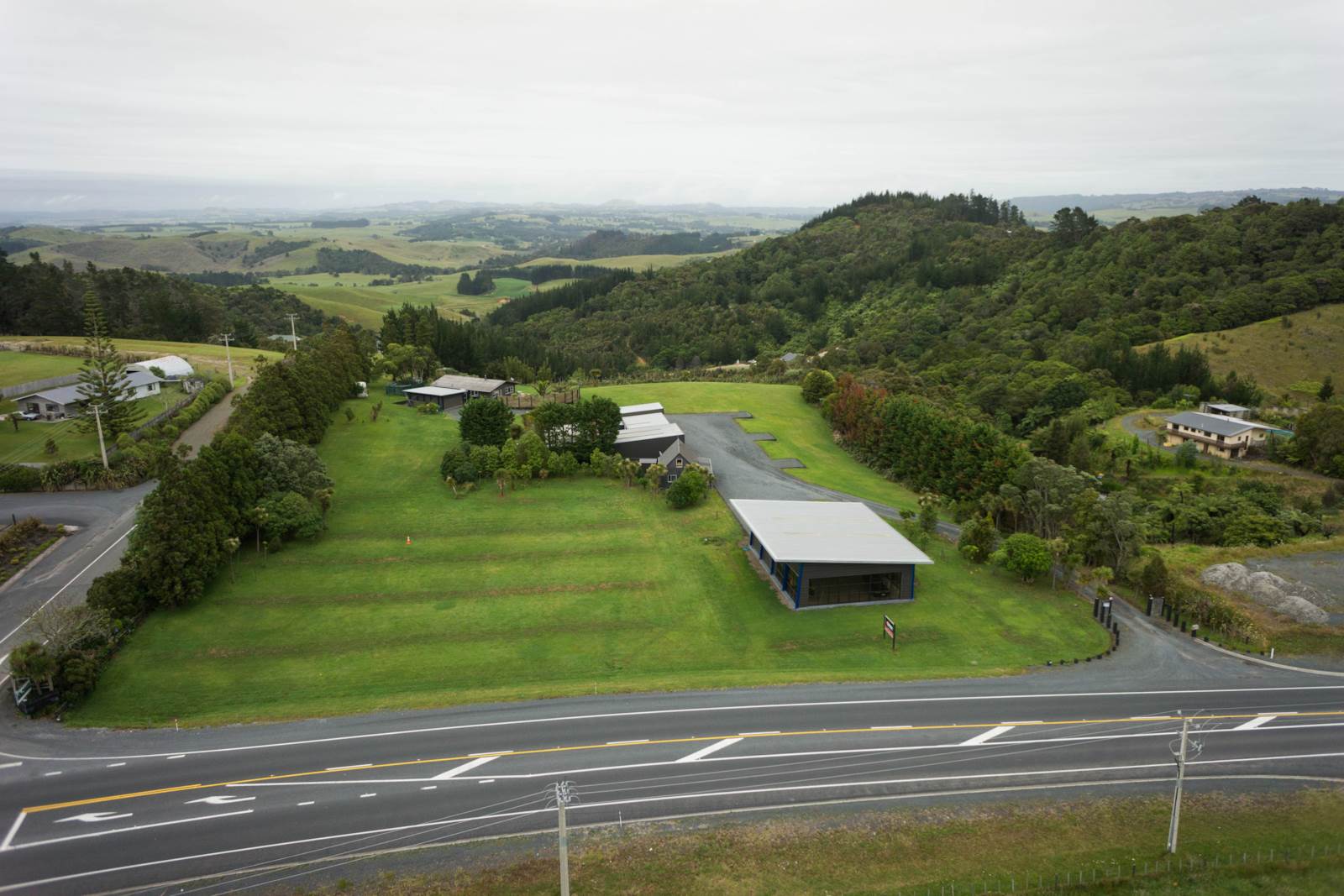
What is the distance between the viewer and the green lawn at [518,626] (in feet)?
99.3

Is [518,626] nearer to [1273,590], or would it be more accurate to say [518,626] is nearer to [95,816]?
[95,816]

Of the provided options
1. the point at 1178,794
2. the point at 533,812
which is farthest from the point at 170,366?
the point at 1178,794

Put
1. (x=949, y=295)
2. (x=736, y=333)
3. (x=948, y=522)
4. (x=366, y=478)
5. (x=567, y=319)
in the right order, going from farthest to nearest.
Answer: (x=567, y=319) → (x=736, y=333) → (x=949, y=295) → (x=366, y=478) → (x=948, y=522)

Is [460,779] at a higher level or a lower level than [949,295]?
lower

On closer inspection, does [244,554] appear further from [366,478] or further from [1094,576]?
[1094,576]

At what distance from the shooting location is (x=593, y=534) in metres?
46.3

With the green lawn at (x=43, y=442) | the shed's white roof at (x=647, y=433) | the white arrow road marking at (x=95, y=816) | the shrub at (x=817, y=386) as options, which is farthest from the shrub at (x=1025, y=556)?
the green lawn at (x=43, y=442)

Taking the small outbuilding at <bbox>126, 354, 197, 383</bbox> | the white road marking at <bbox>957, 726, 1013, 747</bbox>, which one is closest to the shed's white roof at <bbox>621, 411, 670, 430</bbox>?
the white road marking at <bbox>957, 726, 1013, 747</bbox>

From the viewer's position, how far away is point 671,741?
26.4 metres

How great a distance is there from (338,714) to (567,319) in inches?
5780

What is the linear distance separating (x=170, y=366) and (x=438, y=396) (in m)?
26.8

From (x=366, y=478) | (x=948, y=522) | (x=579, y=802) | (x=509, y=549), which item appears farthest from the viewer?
(x=366, y=478)

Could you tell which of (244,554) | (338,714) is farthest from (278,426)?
(338,714)

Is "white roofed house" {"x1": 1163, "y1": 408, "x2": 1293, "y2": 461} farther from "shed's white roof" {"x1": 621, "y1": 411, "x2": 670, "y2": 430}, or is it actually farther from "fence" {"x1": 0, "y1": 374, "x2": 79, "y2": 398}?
"fence" {"x1": 0, "y1": 374, "x2": 79, "y2": 398}
